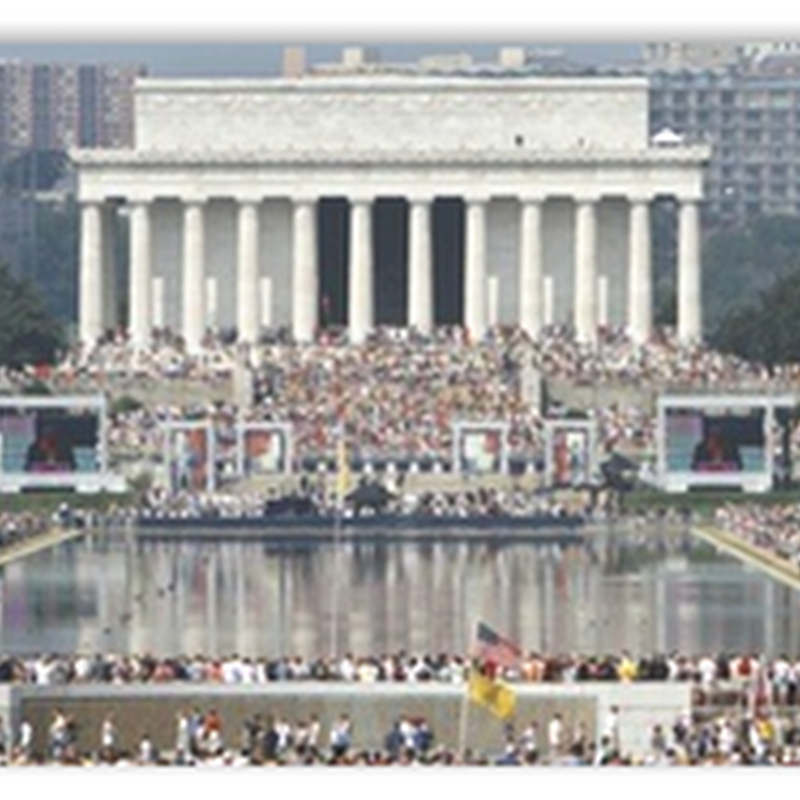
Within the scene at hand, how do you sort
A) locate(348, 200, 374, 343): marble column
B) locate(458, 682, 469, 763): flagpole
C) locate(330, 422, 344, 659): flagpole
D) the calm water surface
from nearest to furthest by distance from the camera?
1. locate(458, 682, 469, 763): flagpole
2. the calm water surface
3. locate(330, 422, 344, 659): flagpole
4. locate(348, 200, 374, 343): marble column

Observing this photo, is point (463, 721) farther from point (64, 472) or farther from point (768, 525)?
point (64, 472)

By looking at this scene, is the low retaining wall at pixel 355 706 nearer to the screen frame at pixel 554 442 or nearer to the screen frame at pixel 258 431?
the screen frame at pixel 554 442

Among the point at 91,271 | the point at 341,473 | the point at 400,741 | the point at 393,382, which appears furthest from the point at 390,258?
the point at 400,741

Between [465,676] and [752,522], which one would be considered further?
[752,522]

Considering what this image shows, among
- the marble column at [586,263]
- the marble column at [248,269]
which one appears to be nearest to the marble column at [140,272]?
the marble column at [248,269]

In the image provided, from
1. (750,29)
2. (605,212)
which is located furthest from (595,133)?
(750,29)

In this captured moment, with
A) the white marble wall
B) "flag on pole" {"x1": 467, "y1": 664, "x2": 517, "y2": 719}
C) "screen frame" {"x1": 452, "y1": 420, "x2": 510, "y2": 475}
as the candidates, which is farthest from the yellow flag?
the white marble wall

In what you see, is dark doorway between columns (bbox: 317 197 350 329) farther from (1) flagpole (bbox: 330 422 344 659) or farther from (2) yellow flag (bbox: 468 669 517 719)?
(2) yellow flag (bbox: 468 669 517 719)

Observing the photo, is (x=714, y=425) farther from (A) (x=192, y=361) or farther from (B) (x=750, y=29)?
(B) (x=750, y=29)
